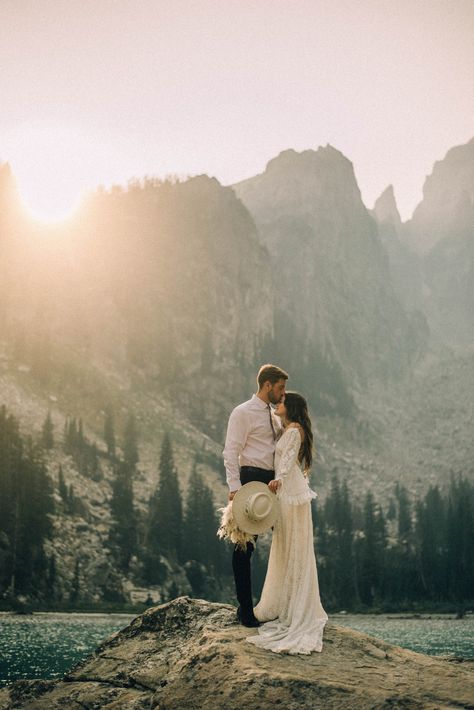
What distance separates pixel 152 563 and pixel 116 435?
49.1 meters

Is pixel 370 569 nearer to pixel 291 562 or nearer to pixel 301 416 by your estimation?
pixel 291 562

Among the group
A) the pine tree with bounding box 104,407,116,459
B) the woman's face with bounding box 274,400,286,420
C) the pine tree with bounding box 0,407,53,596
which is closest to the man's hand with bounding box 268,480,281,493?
the woman's face with bounding box 274,400,286,420

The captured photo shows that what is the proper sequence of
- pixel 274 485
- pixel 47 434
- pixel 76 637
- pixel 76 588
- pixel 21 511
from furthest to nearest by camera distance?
pixel 47 434 < pixel 21 511 < pixel 76 588 < pixel 76 637 < pixel 274 485

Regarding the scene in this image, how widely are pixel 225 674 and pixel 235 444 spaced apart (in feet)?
11.6

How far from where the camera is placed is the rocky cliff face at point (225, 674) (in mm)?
10492

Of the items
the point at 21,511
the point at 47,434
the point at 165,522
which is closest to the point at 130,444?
the point at 47,434

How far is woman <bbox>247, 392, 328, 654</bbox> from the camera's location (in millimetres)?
12734

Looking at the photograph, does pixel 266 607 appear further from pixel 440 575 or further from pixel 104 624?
pixel 440 575

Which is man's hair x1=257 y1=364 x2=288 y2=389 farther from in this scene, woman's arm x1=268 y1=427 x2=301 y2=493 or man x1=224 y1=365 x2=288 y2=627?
woman's arm x1=268 y1=427 x2=301 y2=493

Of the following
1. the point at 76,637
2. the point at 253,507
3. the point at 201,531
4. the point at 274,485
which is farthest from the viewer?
the point at 201,531

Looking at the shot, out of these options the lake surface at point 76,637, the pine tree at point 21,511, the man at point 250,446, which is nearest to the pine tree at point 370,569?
the lake surface at point 76,637

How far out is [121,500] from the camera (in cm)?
13425

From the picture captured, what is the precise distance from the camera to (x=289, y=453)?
12805mm

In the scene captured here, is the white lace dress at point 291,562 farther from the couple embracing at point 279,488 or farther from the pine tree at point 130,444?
the pine tree at point 130,444
